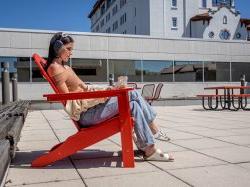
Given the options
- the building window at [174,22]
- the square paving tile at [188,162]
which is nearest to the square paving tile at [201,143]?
the square paving tile at [188,162]

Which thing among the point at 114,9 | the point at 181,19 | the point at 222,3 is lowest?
the point at 181,19

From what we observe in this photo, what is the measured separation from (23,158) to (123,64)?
20.0 m

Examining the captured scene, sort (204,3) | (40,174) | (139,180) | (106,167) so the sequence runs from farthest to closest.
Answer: (204,3)
(106,167)
(40,174)
(139,180)

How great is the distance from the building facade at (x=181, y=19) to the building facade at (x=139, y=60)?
1005 inches

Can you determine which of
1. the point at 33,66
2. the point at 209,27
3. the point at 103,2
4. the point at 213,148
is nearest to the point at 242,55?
the point at 33,66

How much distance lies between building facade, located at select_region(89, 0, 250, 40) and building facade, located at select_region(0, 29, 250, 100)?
1005 inches

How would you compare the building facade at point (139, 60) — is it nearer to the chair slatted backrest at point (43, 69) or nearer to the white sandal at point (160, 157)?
the chair slatted backrest at point (43, 69)

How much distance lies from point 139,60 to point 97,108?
20.7 meters

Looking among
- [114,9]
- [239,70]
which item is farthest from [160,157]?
[114,9]

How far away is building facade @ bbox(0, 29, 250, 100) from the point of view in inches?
848

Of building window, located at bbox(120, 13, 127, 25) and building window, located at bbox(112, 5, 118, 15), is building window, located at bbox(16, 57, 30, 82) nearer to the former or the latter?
building window, located at bbox(120, 13, 127, 25)

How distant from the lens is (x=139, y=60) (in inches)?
961

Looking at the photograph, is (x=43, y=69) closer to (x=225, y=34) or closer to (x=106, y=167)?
(x=106, y=167)

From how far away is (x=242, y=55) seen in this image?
91.8ft
